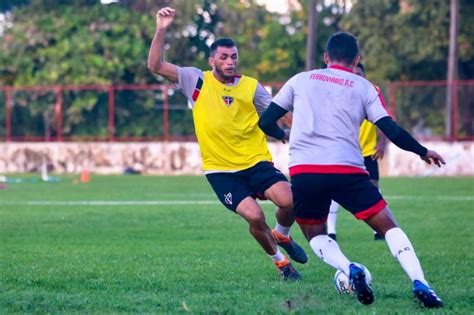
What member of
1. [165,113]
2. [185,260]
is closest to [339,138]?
[185,260]

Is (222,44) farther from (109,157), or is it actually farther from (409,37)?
(409,37)

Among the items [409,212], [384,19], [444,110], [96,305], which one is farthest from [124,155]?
[96,305]

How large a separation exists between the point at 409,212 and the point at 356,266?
992cm

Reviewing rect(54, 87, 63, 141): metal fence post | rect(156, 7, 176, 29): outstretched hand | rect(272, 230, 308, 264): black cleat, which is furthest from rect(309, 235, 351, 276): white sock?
rect(54, 87, 63, 141): metal fence post

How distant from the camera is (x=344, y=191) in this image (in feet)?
23.5

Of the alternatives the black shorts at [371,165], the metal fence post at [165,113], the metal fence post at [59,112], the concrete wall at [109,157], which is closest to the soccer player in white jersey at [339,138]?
the black shorts at [371,165]

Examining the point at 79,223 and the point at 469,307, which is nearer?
the point at 469,307

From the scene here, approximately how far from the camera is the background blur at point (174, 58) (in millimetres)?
35062

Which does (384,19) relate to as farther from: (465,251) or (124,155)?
(465,251)

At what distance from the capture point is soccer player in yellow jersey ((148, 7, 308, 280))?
8.86 meters

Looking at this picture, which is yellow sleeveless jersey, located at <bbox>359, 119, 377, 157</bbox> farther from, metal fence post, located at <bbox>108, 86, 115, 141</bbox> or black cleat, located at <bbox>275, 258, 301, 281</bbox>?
metal fence post, located at <bbox>108, 86, 115, 141</bbox>

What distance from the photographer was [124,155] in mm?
34125

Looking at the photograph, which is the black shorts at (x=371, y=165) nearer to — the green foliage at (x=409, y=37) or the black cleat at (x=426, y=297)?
the black cleat at (x=426, y=297)

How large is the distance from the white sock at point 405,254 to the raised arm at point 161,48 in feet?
8.82
